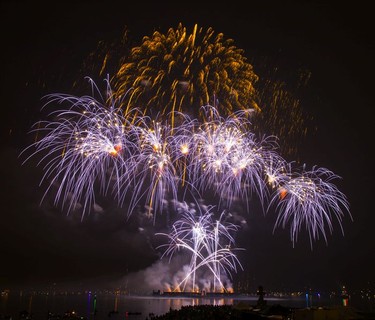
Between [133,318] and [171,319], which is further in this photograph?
[133,318]

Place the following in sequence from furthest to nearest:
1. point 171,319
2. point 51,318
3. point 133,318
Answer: point 133,318 → point 51,318 → point 171,319

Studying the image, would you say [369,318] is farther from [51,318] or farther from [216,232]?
[51,318]

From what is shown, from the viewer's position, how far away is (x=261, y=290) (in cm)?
5384

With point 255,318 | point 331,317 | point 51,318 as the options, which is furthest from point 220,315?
point 51,318

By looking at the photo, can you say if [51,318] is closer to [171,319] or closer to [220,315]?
[171,319]

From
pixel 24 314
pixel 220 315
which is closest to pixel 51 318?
pixel 24 314

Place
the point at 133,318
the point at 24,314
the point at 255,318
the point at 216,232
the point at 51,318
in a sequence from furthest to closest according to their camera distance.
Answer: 1. the point at 133,318
2. the point at 24,314
3. the point at 51,318
4. the point at 216,232
5. the point at 255,318

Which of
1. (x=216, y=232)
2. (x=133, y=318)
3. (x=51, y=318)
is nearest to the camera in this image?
(x=216, y=232)

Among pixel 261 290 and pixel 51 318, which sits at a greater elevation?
pixel 261 290

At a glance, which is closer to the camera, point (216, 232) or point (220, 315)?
point (220, 315)

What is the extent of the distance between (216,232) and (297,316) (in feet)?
76.0

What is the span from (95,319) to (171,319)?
4712 cm

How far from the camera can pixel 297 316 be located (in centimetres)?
3120

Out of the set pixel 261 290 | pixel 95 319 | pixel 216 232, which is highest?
pixel 216 232
